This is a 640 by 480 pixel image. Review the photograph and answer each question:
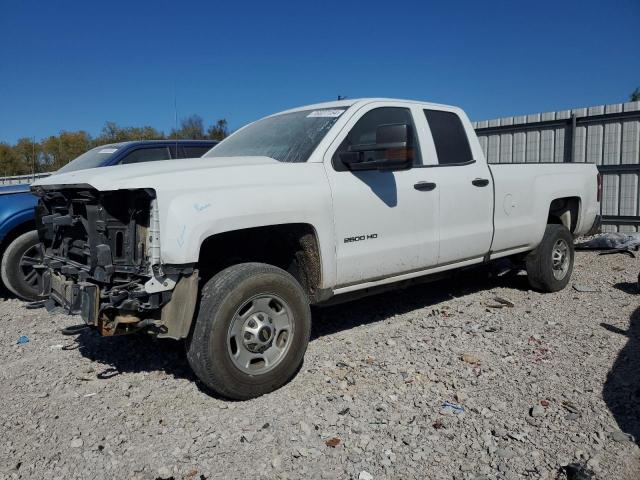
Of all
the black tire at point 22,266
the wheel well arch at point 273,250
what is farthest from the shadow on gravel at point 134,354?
the black tire at point 22,266

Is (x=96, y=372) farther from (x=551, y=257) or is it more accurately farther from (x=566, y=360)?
(x=551, y=257)

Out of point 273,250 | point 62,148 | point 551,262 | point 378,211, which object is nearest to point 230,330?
point 273,250

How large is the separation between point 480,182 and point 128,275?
10.9 feet

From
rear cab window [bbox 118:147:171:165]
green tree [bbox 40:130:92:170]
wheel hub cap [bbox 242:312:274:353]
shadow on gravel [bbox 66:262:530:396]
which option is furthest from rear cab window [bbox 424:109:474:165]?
green tree [bbox 40:130:92:170]

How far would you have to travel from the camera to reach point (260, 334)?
3.62 metres

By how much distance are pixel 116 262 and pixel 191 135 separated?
16.5 ft

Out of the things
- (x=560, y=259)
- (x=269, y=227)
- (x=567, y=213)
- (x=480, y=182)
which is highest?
(x=480, y=182)

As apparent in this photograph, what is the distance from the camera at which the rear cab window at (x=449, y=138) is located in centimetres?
504

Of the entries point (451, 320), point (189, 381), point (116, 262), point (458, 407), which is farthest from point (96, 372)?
point (451, 320)

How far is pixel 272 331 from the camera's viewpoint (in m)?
3.69

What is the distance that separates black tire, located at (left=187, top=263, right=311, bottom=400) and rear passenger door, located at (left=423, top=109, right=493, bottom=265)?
173 centimetres

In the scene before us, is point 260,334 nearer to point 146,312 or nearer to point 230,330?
point 230,330

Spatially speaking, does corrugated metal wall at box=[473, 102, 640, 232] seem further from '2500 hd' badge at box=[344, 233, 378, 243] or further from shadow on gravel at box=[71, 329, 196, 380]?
shadow on gravel at box=[71, 329, 196, 380]

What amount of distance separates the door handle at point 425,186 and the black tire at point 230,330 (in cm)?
146
